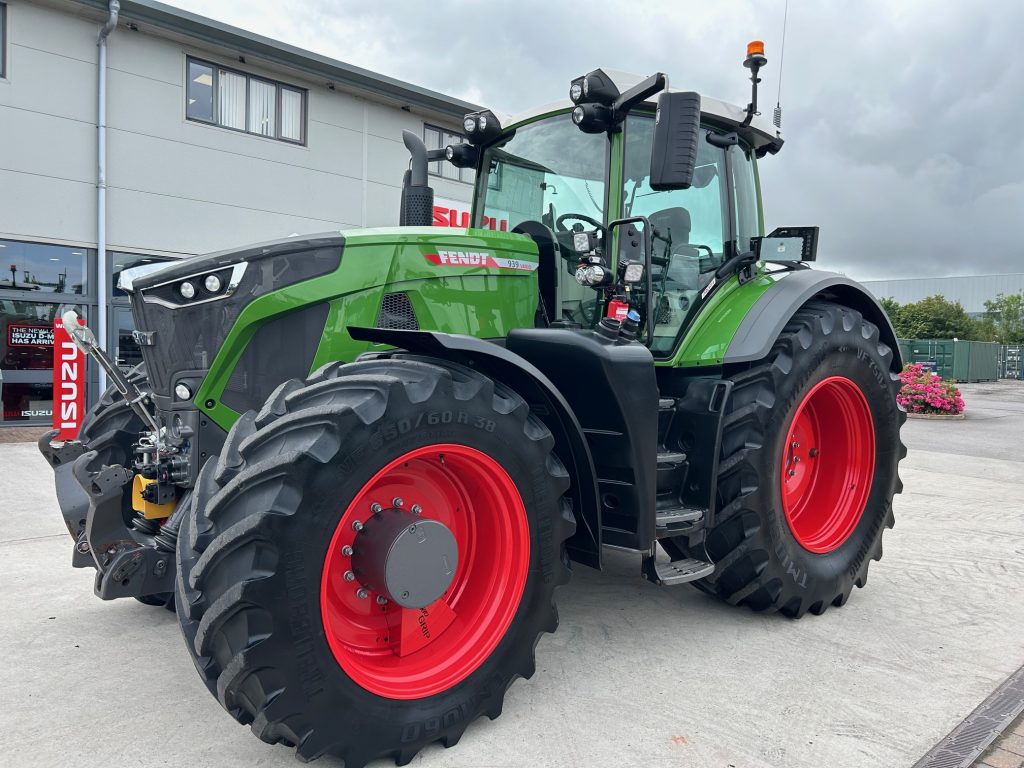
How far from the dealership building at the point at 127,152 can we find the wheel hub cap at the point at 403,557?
26.9 ft

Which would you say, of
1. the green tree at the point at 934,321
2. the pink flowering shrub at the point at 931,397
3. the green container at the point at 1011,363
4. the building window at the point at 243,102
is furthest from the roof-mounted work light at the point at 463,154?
the green tree at the point at 934,321

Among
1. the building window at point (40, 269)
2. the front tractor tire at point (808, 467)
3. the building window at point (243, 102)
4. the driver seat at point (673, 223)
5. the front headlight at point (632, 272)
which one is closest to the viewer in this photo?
the front headlight at point (632, 272)

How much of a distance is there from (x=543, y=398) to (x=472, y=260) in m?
0.75

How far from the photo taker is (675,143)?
302cm

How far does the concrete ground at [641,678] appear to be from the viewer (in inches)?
100

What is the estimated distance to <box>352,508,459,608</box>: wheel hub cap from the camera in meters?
2.47

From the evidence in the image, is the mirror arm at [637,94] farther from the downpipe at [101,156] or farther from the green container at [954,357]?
the green container at [954,357]

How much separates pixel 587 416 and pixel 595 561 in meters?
0.58

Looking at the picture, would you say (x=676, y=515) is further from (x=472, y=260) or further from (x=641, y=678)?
(x=472, y=260)

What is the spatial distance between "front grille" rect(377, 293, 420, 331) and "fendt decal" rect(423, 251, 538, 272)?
8.3 inches

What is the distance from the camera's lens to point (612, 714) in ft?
9.19

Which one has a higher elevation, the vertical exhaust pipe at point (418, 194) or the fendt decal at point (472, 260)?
the vertical exhaust pipe at point (418, 194)

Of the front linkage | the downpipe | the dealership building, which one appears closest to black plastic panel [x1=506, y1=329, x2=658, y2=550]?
the front linkage

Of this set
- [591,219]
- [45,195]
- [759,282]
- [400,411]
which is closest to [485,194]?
[591,219]
